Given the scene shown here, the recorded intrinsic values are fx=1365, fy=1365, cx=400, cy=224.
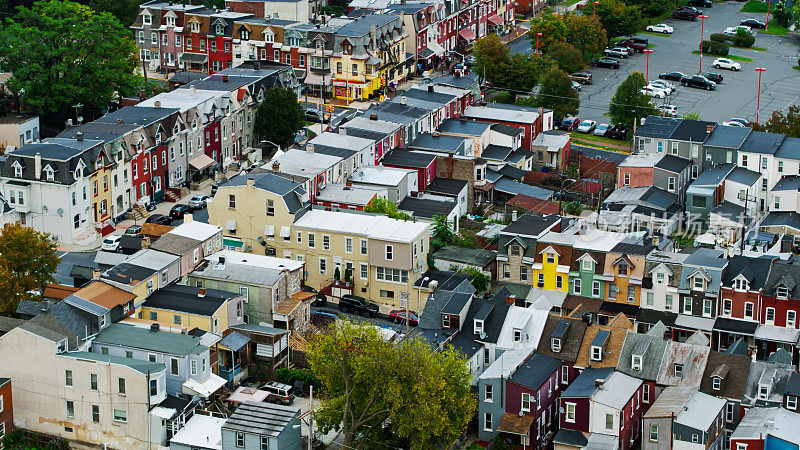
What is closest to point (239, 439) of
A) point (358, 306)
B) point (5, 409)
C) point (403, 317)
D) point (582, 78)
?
point (5, 409)

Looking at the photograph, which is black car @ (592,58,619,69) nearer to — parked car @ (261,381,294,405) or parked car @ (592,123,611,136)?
parked car @ (592,123,611,136)

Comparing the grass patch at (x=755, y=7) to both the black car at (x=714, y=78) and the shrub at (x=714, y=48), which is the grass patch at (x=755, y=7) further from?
the black car at (x=714, y=78)

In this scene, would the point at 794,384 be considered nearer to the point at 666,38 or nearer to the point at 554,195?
the point at 554,195

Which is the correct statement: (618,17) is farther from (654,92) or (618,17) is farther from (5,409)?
(5,409)

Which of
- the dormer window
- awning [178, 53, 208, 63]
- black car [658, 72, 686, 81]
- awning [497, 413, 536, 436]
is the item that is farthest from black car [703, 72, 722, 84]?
awning [497, 413, 536, 436]

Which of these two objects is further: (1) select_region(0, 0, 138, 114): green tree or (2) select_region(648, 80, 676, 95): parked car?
(2) select_region(648, 80, 676, 95): parked car

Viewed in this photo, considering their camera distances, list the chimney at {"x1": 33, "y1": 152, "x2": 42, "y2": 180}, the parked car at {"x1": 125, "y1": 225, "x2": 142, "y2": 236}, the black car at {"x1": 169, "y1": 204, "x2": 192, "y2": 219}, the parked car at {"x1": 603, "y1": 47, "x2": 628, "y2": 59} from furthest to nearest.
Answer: the parked car at {"x1": 603, "y1": 47, "x2": 628, "y2": 59} → the black car at {"x1": 169, "y1": 204, "x2": 192, "y2": 219} → the parked car at {"x1": 125, "y1": 225, "x2": 142, "y2": 236} → the chimney at {"x1": 33, "y1": 152, "x2": 42, "y2": 180}
